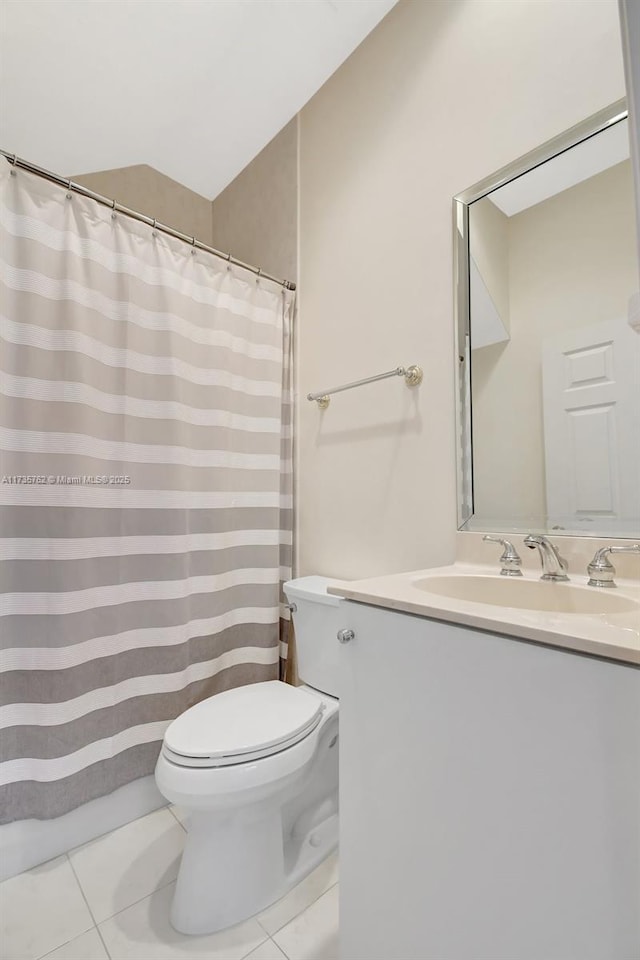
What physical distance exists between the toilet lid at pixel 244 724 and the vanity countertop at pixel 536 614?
47cm

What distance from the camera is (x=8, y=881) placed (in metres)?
1.15

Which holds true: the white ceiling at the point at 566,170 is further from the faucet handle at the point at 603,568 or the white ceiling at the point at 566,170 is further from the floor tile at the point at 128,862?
the floor tile at the point at 128,862

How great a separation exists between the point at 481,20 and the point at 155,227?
110cm

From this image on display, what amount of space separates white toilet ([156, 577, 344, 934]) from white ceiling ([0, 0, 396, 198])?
1903mm

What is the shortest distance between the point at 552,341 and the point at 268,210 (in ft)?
4.83

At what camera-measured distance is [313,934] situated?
99 centimetres

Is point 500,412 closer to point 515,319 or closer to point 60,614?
point 515,319

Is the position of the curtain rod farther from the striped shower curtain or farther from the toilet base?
the toilet base

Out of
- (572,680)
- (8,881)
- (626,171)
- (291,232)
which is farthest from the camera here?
(291,232)

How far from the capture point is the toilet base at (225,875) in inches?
39.9

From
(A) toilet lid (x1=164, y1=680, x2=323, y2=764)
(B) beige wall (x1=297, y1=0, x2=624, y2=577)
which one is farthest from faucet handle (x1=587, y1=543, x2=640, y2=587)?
(A) toilet lid (x1=164, y1=680, x2=323, y2=764)

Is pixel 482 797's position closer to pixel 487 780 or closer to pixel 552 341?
pixel 487 780

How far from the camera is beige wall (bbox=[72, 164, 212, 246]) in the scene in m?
1.92

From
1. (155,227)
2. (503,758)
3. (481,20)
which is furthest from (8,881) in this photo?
(481,20)
